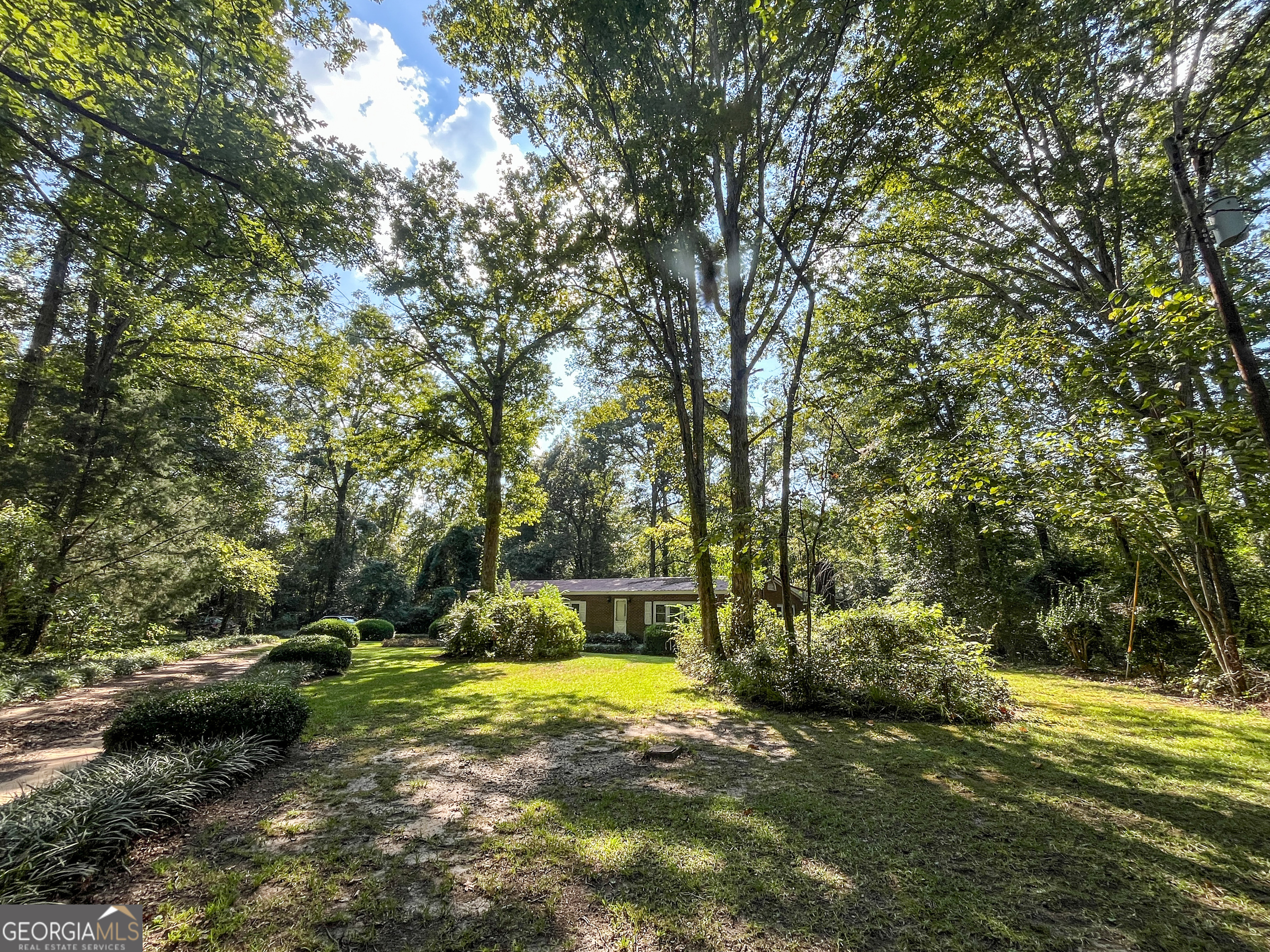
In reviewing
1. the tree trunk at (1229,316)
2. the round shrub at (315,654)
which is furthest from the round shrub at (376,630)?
the tree trunk at (1229,316)

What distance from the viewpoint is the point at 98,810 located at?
2793mm

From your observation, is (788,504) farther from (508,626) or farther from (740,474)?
(508,626)

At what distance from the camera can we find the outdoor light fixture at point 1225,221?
333 centimetres

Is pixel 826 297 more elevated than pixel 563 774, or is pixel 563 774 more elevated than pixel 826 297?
pixel 826 297

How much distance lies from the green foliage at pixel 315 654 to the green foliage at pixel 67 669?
109 inches

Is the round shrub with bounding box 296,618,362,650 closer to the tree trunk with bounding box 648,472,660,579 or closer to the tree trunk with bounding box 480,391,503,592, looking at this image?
the tree trunk with bounding box 480,391,503,592

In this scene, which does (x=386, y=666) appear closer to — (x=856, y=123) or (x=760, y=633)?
(x=760, y=633)

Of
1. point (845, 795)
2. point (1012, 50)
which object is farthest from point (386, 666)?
point (1012, 50)

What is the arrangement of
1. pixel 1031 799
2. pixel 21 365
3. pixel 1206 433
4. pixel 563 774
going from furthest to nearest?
pixel 21 365 < pixel 1206 433 < pixel 563 774 < pixel 1031 799

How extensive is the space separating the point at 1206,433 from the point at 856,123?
560 cm

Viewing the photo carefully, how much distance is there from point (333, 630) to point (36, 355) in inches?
385

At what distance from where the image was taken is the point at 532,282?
10773 mm

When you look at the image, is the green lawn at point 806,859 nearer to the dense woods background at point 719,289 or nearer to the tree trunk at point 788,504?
the tree trunk at point 788,504

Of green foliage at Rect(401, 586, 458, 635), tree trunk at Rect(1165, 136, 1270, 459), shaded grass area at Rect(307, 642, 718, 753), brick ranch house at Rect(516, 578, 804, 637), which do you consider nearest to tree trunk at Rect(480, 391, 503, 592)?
shaded grass area at Rect(307, 642, 718, 753)
